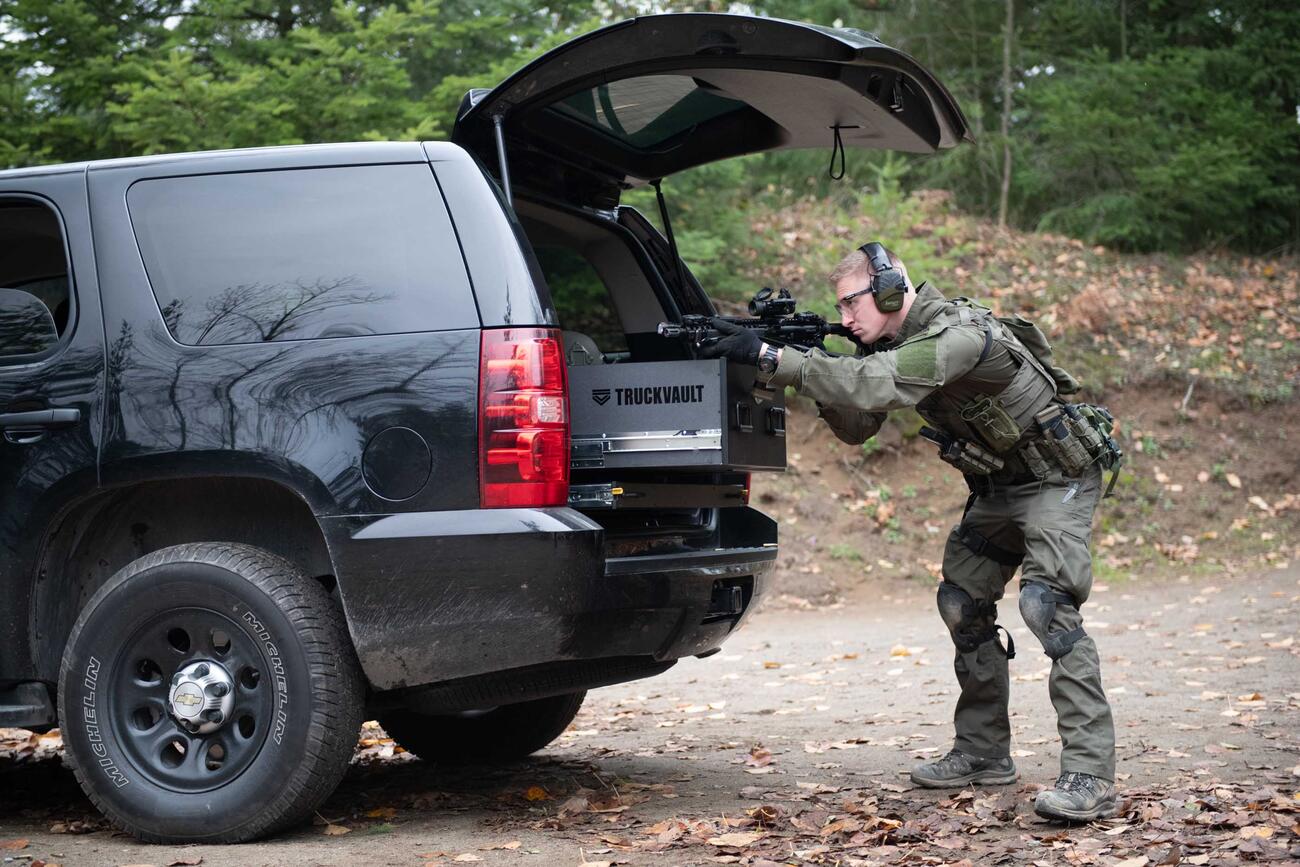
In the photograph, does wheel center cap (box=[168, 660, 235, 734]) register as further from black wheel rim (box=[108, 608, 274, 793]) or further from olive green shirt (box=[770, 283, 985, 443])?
olive green shirt (box=[770, 283, 985, 443])

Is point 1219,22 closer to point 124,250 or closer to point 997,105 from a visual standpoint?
point 997,105

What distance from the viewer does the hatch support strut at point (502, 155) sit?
4.05 meters

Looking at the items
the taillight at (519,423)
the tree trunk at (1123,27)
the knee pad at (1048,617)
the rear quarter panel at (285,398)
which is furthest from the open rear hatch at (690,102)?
the tree trunk at (1123,27)

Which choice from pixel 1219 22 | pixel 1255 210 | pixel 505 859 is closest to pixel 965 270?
pixel 1255 210

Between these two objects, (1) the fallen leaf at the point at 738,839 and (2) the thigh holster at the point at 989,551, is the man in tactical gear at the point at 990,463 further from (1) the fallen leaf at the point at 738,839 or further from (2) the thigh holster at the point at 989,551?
(1) the fallen leaf at the point at 738,839

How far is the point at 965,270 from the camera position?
15.4 m

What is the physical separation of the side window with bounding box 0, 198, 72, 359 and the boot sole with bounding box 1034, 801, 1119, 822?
341 centimetres

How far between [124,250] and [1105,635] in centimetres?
696

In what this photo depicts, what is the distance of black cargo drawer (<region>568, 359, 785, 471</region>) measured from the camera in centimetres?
389

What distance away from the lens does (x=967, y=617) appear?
4766 mm

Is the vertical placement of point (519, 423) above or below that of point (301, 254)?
below

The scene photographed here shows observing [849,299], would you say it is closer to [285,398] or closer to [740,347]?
[740,347]

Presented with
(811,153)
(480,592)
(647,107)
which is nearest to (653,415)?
(480,592)

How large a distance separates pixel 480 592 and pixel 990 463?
192 cm
